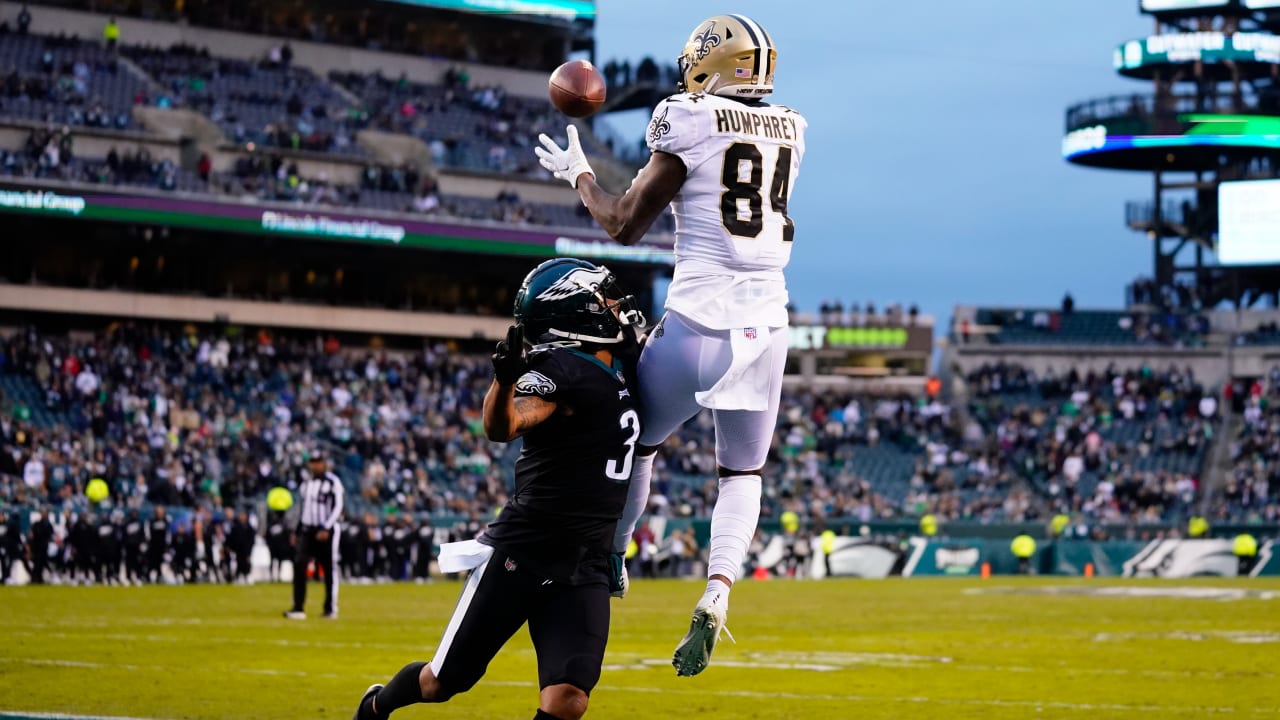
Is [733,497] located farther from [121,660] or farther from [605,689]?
[121,660]

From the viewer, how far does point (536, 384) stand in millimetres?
6133

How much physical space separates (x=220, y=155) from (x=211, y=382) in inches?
298

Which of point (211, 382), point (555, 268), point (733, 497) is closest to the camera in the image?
point (555, 268)

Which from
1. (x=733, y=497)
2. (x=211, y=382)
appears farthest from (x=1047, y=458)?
(x=733, y=497)

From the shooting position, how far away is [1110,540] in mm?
38500

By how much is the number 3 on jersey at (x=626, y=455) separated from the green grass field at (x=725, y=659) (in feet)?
12.7

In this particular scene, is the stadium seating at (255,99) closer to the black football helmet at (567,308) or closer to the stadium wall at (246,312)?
the stadium wall at (246,312)

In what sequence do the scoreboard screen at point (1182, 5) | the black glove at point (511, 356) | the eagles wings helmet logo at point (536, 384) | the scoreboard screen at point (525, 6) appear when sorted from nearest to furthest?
the black glove at point (511, 356) → the eagles wings helmet logo at point (536, 384) → the scoreboard screen at point (525, 6) → the scoreboard screen at point (1182, 5)

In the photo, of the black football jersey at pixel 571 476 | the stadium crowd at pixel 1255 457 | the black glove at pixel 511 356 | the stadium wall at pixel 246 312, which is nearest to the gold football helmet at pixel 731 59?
the black football jersey at pixel 571 476

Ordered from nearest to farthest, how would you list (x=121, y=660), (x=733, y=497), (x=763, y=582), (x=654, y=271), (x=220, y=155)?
(x=733, y=497) → (x=121, y=660) → (x=763, y=582) → (x=220, y=155) → (x=654, y=271)

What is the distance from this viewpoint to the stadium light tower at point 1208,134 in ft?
166

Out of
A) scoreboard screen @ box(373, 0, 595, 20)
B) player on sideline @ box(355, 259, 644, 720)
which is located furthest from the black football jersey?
scoreboard screen @ box(373, 0, 595, 20)

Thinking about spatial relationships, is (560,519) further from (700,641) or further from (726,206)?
(726,206)

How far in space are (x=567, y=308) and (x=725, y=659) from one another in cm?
807
